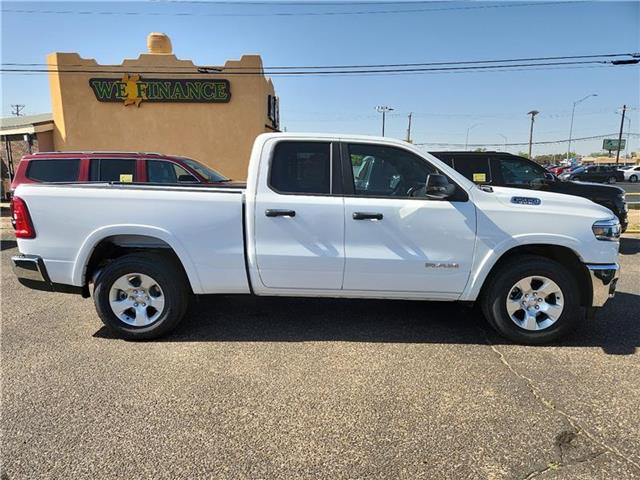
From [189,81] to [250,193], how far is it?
15299 millimetres

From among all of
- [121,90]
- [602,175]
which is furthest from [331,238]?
[602,175]

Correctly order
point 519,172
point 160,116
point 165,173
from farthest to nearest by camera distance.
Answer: point 160,116 < point 165,173 < point 519,172

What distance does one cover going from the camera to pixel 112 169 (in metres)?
9.25

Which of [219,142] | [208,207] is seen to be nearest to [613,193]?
[208,207]

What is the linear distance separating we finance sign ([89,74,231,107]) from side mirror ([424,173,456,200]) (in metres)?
15.2

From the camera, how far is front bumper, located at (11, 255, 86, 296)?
14.1 ft

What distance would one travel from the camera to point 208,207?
13.6 ft

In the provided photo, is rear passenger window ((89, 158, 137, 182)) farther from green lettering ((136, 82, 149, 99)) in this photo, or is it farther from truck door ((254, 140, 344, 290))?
green lettering ((136, 82, 149, 99))

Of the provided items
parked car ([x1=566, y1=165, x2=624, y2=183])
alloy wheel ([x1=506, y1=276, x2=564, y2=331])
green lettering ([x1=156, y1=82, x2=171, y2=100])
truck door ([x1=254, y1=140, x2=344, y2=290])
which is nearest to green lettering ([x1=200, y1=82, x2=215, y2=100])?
green lettering ([x1=156, y1=82, x2=171, y2=100])

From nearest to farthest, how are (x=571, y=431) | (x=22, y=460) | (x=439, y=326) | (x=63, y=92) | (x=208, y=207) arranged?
(x=22, y=460) → (x=571, y=431) → (x=208, y=207) → (x=439, y=326) → (x=63, y=92)

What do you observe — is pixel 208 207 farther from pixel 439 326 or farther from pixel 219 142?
pixel 219 142

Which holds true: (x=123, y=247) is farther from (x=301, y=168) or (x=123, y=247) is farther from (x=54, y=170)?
(x=54, y=170)

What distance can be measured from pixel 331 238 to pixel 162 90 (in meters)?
16.0

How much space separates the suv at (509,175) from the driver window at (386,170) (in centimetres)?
500
